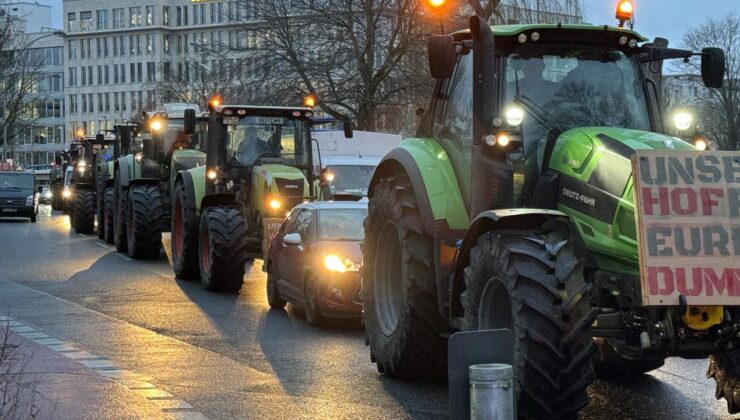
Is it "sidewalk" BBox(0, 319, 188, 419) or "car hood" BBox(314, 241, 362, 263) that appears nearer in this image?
"sidewalk" BBox(0, 319, 188, 419)

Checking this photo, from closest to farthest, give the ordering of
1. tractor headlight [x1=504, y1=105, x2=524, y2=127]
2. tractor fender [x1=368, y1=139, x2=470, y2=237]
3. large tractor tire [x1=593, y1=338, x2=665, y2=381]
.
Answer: tractor headlight [x1=504, y1=105, x2=524, y2=127] < tractor fender [x1=368, y1=139, x2=470, y2=237] < large tractor tire [x1=593, y1=338, x2=665, y2=381]

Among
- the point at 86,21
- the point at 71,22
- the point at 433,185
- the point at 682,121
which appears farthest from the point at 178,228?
the point at 71,22

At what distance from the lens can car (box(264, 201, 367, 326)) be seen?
1352 cm

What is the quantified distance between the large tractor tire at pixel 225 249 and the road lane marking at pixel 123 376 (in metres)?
4.33

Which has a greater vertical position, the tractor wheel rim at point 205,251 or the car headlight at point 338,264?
the car headlight at point 338,264

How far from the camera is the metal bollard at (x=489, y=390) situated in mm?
4945

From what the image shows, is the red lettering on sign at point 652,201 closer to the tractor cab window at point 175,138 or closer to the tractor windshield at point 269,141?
the tractor windshield at point 269,141

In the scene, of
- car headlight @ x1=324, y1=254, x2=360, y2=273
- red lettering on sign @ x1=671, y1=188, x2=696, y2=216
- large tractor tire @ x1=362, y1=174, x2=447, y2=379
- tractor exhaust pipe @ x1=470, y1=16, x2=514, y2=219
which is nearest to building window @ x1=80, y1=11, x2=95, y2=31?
car headlight @ x1=324, y1=254, x2=360, y2=273

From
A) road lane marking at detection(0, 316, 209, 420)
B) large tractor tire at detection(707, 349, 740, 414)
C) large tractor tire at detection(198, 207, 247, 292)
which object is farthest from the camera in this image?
large tractor tire at detection(198, 207, 247, 292)

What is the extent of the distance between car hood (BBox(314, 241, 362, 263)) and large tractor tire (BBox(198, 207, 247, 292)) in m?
3.31

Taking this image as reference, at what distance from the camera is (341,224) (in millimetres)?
15000

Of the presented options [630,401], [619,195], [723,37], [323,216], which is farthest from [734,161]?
[723,37]

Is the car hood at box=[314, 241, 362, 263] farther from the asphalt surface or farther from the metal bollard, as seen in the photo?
the metal bollard

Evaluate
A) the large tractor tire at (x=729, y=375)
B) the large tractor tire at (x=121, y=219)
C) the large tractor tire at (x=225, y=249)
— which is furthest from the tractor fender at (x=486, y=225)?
the large tractor tire at (x=121, y=219)
